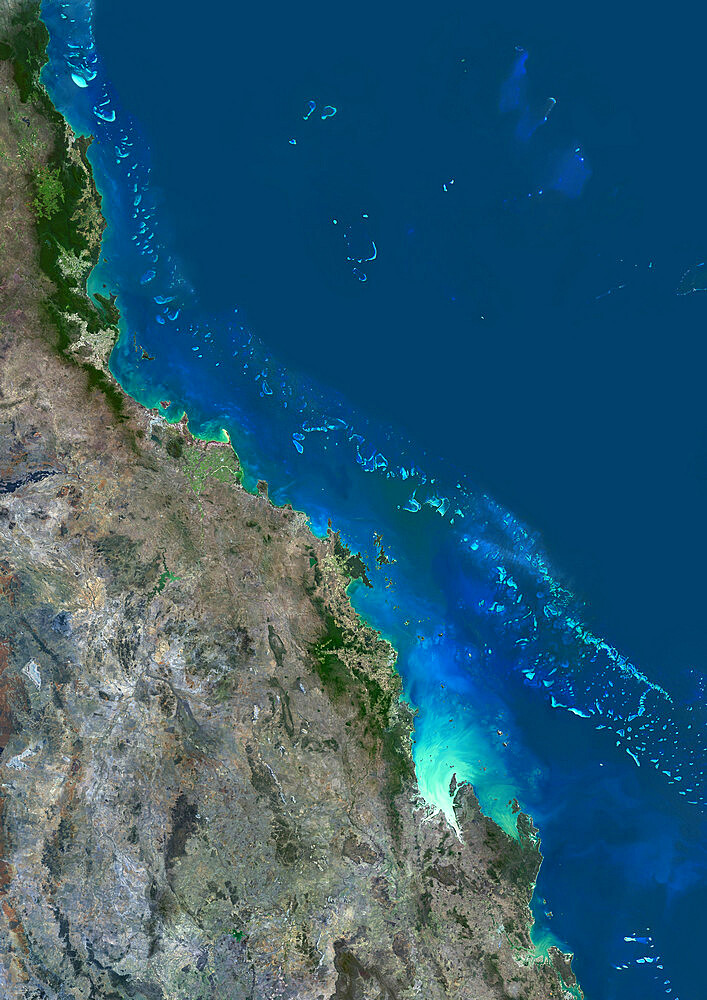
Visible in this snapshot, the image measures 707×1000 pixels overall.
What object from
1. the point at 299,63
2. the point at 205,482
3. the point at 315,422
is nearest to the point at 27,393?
the point at 205,482

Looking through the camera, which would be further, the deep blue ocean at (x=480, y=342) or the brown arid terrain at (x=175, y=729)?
the deep blue ocean at (x=480, y=342)

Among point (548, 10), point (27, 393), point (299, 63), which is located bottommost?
point (27, 393)

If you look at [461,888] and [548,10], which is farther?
[461,888]

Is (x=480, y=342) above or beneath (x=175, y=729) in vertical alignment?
above

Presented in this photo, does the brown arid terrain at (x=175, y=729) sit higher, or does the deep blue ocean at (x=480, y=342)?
the deep blue ocean at (x=480, y=342)

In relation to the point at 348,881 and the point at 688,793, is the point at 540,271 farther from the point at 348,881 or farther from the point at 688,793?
the point at 348,881

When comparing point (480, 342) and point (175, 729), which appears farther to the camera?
point (480, 342)
